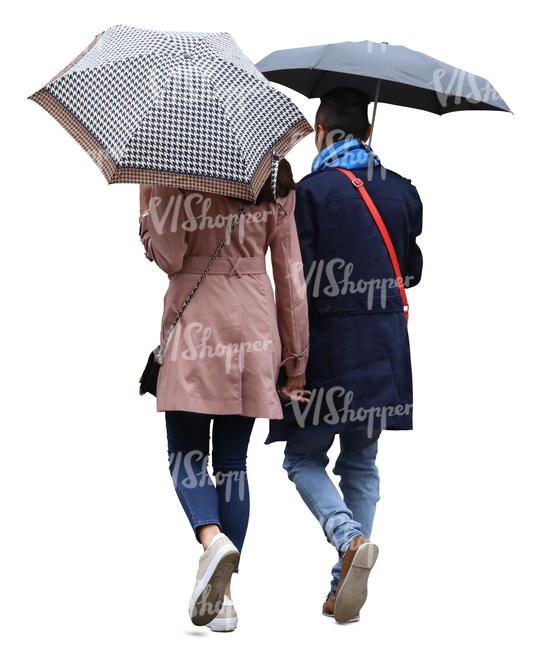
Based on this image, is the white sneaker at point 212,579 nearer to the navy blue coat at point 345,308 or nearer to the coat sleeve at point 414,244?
the navy blue coat at point 345,308

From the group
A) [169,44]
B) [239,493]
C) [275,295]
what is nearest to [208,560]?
[239,493]

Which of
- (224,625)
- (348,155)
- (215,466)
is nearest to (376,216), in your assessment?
(348,155)

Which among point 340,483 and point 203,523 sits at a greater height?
point 340,483

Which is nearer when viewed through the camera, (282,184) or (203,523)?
(203,523)

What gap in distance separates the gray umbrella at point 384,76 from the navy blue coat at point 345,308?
503 millimetres

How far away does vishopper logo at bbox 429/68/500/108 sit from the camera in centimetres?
681

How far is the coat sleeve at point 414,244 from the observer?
6949 millimetres

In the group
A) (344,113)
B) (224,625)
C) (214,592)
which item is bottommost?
(224,625)

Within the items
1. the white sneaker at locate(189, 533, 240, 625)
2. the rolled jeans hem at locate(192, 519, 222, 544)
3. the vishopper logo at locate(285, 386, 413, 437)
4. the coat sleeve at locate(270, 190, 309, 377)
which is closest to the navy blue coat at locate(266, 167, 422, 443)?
the vishopper logo at locate(285, 386, 413, 437)

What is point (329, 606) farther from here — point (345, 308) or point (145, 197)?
point (145, 197)

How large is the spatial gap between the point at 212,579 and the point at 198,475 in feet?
1.68

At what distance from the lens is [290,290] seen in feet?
21.5

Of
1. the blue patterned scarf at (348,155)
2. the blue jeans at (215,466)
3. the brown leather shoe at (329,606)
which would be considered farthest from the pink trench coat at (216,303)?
the brown leather shoe at (329,606)

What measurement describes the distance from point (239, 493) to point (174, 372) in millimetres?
656
